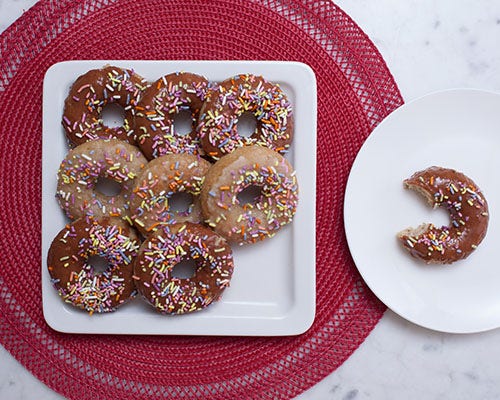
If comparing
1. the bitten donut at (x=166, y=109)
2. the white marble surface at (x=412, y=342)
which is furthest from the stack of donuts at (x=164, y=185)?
the white marble surface at (x=412, y=342)

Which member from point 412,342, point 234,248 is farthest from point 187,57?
point 412,342

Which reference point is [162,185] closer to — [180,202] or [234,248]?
[180,202]

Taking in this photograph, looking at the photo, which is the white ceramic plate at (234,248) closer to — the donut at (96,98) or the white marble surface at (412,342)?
the donut at (96,98)

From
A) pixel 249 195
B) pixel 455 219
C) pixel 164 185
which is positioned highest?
pixel 164 185

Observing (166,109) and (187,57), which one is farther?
Result: (187,57)

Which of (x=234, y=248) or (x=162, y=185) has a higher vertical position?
(x=162, y=185)

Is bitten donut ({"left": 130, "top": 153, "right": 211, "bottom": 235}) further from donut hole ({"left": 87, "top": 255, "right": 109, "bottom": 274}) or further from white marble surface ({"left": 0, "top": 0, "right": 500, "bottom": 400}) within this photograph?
white marble surface ({"left": 0, "top": 0, "right": 500, "bottom": 400})

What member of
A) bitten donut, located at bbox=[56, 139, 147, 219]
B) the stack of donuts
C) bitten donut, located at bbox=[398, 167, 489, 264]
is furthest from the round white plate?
bitten donut, located at bbox=[56, 139, 147, 219]
